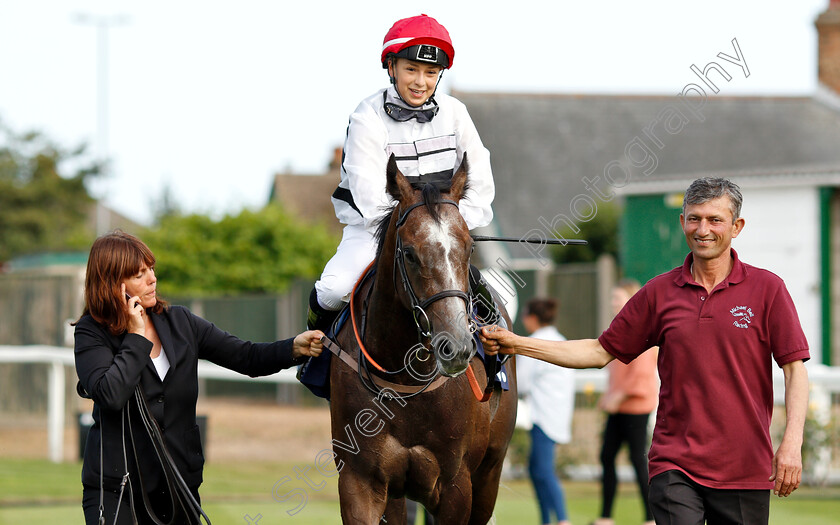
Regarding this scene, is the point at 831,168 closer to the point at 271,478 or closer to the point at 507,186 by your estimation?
the point at 271,478

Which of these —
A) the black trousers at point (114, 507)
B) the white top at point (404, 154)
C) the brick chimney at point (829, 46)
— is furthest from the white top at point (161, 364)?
the brick chimney at point (829, 46)

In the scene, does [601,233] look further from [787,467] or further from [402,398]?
[787,467]

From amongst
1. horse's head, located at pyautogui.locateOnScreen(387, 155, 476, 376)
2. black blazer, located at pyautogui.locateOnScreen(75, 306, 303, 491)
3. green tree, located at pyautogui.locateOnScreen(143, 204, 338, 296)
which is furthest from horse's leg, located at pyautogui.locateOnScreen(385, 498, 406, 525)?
green tree, located at pyautogui.locateOnScreen(143, 204, 338, 296)

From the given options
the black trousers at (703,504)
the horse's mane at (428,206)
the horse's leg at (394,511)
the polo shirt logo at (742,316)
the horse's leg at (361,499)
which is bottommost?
the horse's leg at (394,511)

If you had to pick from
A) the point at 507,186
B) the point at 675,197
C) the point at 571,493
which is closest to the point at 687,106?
the point at 507,186

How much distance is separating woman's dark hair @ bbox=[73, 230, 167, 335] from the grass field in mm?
3796

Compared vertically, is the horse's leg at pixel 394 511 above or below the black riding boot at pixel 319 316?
below

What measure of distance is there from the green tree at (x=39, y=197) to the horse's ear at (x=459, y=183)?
27.5 metres

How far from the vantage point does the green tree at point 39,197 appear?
30094 millimetres

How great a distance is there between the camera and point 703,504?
11.5 ft

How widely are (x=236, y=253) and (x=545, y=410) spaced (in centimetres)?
1218

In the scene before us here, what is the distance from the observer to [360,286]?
13.4 feet

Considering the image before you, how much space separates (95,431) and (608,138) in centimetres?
2261

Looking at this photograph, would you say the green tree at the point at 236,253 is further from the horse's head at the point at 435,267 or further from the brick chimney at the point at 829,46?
the horse's head at the point at 435,267
